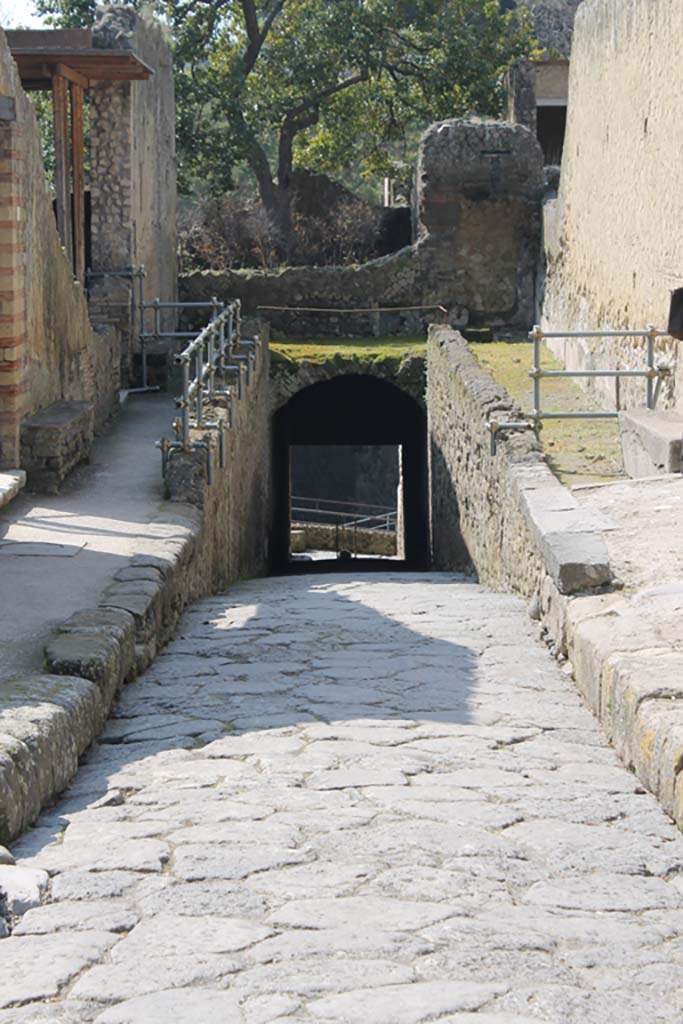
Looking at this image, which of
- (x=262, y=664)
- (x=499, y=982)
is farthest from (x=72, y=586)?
(x=499, y=982)

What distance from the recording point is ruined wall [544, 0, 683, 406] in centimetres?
1136

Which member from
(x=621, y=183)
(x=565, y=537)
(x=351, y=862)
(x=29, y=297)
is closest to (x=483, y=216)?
(x=621, y=183)

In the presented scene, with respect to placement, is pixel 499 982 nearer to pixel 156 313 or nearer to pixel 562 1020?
pixel 562 1020

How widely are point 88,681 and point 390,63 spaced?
22.1 meters

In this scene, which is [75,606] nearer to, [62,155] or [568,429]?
[568,429]

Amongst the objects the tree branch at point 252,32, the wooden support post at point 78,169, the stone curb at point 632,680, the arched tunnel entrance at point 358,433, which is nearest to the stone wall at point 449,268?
the arched tunnel entrance at point 358,433

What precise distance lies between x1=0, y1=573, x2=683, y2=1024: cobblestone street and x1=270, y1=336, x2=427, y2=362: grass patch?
12.6 metres

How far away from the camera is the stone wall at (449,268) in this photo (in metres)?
Answer: 20.7

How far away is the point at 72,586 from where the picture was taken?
7258 millimetres

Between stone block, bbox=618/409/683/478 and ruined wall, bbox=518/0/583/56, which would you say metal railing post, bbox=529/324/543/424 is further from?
ruined wall, bbox=518/0/583/56

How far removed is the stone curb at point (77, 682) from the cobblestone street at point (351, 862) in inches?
3.7

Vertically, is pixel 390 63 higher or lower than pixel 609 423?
higher

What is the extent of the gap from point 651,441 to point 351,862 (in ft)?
20.8

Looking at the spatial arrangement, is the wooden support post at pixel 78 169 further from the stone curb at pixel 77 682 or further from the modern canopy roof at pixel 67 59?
the stone curb at pixel 77 682
